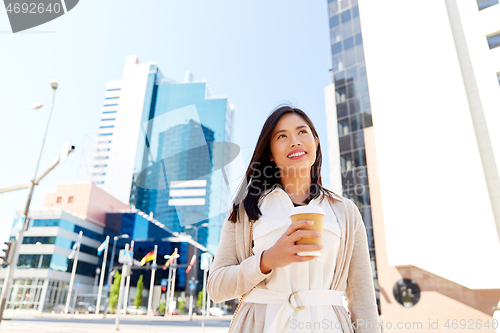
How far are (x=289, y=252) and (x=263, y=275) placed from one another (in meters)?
0.20

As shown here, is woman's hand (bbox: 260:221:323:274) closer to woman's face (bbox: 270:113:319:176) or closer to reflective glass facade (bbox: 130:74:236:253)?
woman's face (bbox: 270:113:319:176)

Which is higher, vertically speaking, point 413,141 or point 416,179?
point 413,141

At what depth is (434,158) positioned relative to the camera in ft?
59.4

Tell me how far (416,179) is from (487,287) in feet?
20.7

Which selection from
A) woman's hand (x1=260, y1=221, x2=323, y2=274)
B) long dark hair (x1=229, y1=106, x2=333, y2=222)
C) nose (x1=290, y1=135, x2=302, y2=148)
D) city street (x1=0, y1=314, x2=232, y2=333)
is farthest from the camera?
city street (x1=0, y1=314, x2=232, y2=333)

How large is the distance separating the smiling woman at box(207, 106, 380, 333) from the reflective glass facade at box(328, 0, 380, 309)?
22032 millimetres

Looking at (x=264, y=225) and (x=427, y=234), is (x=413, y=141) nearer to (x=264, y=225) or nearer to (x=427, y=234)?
(x=427, y=234)

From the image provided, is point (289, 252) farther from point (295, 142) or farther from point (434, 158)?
point (434, 158)

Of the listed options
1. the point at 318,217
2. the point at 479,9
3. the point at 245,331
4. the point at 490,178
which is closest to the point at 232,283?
the point at 245,331

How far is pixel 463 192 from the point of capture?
17094 millimetres

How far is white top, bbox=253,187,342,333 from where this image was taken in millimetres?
1272

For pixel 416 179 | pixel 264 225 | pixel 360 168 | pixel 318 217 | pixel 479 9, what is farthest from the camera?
pixel 360 168

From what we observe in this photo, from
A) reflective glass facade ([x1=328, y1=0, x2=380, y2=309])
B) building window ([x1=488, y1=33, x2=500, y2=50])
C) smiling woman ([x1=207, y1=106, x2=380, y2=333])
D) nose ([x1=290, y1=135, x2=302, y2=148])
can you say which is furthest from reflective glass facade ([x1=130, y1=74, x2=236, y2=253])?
building window ([x1=488, y1=33, x2=500, y2=50])

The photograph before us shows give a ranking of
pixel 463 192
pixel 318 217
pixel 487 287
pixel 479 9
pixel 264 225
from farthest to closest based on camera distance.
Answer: pixel 479 9 < pixel 463 192 < pixel 487 287 < pixel 264 225 < pixel 318 217
